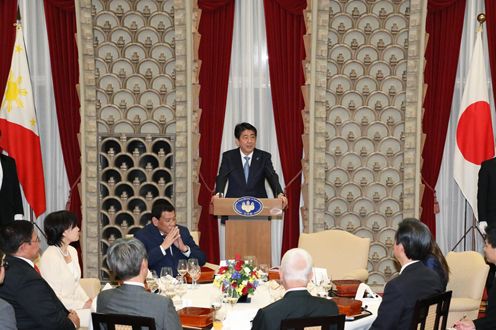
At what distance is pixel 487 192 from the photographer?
6285 mm

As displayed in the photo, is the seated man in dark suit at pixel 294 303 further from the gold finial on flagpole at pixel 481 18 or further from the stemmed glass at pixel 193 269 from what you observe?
the gold finial on flagpole at pixel 481 18

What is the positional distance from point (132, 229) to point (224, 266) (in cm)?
289

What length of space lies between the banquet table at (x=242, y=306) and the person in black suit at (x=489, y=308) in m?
0.55

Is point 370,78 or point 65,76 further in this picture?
point 65,76

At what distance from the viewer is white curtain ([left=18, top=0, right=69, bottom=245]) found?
759cm

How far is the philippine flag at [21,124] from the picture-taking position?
7.03 meters

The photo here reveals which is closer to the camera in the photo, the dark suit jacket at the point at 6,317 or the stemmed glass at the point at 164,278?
the dark suit jacket at the point at 6,317

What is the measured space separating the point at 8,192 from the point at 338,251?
3.18 meters

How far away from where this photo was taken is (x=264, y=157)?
650cm

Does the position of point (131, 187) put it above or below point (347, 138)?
below

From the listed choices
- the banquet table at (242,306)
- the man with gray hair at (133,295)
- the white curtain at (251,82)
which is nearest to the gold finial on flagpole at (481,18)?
the white curtain at (251,82)

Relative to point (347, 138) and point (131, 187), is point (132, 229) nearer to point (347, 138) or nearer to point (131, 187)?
point (131, 187)

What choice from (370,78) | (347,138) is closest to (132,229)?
(347,138)

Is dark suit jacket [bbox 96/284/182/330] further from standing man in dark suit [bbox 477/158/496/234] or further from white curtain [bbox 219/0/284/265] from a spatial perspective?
white curtain [bbox 219/0/284/265]
